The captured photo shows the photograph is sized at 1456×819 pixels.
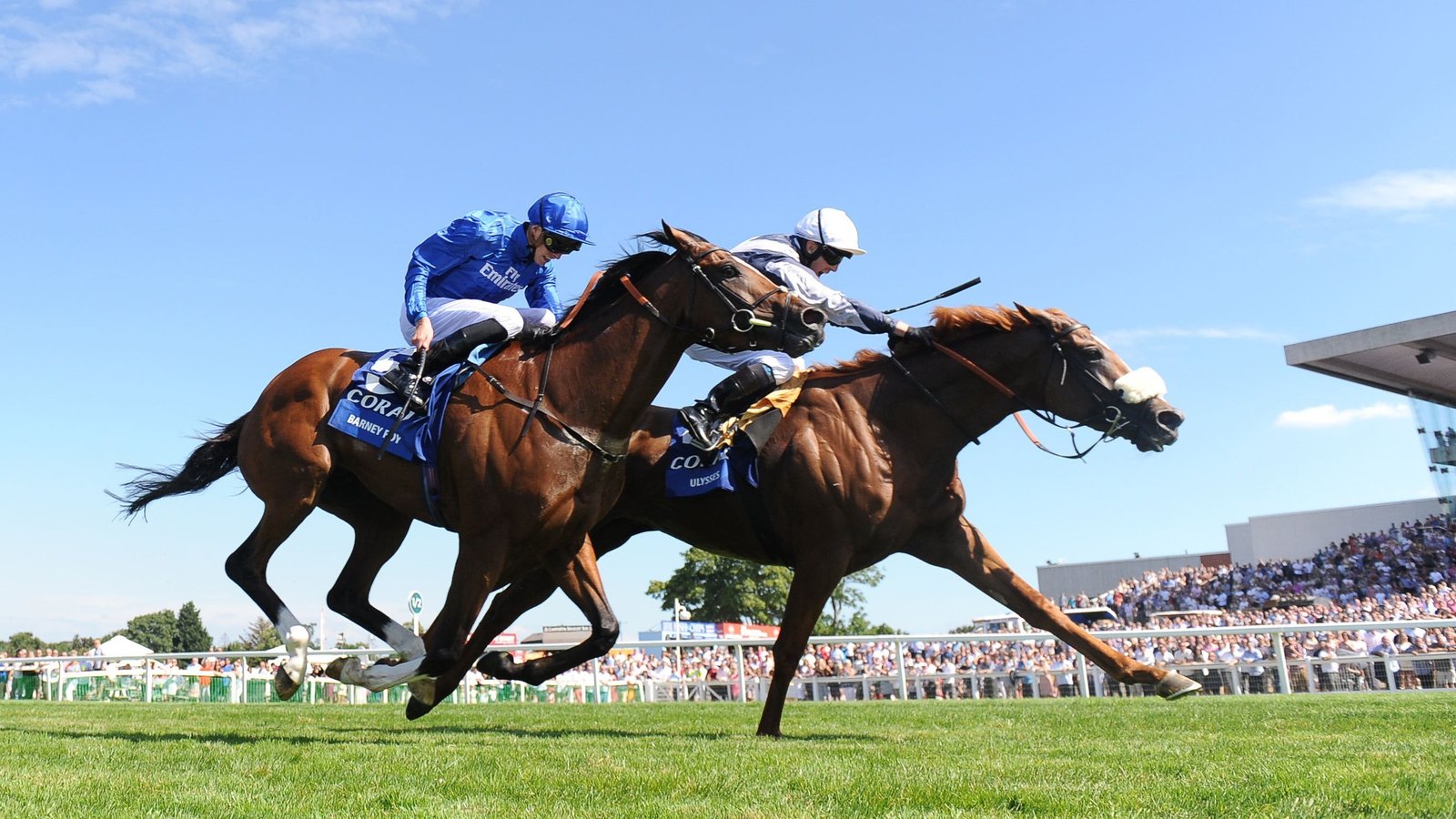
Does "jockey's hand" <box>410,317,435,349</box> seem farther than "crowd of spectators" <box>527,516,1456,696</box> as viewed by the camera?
No

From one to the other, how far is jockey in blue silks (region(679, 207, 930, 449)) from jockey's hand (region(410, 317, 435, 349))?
1518 millimetres

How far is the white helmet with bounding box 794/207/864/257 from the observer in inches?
301

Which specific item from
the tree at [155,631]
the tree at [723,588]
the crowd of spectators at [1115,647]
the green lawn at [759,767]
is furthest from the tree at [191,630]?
the green lawn at [759,767]

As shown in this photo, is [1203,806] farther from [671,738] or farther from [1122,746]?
[671,738]

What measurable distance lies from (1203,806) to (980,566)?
3.90 metres

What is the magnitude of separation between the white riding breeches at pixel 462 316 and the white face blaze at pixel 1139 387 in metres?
3.44

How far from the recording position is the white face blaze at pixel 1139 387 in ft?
24.1

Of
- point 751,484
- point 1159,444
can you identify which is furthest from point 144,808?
point 1159,444

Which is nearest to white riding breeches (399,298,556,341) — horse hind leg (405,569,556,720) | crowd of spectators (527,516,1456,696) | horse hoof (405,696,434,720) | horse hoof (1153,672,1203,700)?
horse hind leg (405,569,556,720)

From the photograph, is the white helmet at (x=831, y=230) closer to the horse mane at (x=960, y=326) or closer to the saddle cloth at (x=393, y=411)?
the horse mane at (x=960, y=326)

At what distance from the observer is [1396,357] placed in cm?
3170

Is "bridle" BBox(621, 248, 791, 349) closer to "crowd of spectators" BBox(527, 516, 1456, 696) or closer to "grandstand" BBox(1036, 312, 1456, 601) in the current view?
"crowd of spectators" BBox(527, 516, 1456, 696)

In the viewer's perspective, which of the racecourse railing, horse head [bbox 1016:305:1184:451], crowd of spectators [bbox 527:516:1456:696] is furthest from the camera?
crowd of spectators [bbox 527:516:1456:696]

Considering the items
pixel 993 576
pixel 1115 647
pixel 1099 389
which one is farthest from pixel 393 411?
pixel 1115 647
